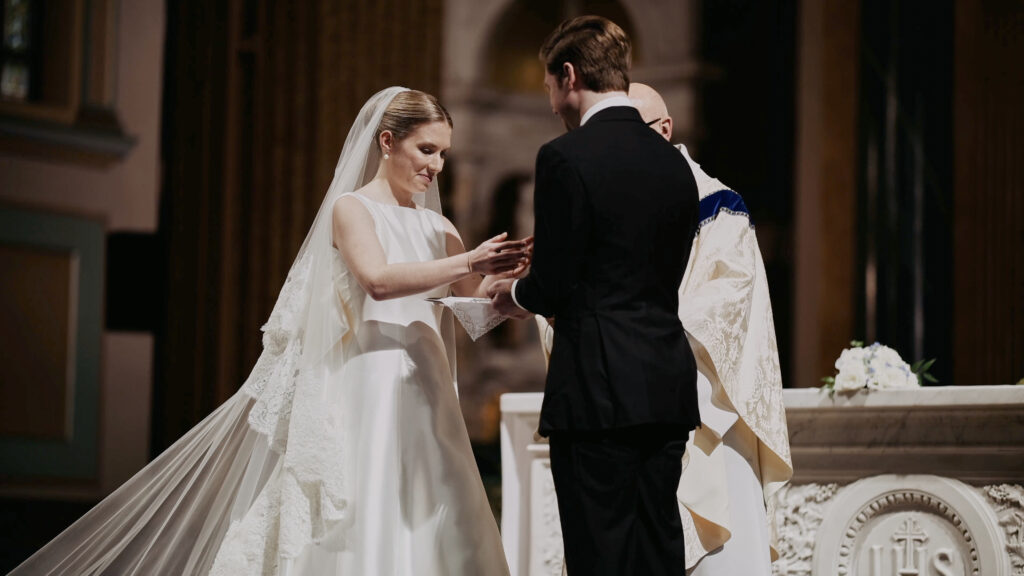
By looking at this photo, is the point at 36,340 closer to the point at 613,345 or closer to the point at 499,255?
the point at 499,255

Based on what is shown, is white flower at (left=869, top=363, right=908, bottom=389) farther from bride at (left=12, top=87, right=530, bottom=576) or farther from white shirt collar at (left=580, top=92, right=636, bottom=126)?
white shirt collar at (left=580, top=92, right=636, bottom=126)

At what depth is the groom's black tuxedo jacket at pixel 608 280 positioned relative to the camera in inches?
88.5

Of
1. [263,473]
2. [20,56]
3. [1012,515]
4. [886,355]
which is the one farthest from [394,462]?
[20,56]

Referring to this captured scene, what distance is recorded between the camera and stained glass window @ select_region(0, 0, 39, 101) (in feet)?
20.9

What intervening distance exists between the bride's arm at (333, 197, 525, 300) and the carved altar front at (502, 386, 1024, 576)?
0.82m

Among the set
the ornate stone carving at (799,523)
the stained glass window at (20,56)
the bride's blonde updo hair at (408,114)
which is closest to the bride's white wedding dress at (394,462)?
the bride's blonde updo hair at (408,114)

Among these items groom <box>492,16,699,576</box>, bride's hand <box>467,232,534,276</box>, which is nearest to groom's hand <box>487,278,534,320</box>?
bride's hand <box>467,232,534,276</box>

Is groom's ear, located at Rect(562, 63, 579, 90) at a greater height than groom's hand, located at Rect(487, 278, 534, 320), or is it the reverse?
groom's ear, located at Rect(562, 63, 579, 90)

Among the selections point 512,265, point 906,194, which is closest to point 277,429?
point 512,265

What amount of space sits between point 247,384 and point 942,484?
189 centimetres

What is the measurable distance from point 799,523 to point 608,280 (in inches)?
60.3

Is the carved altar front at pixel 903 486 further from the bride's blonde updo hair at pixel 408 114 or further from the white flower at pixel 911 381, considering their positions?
the bride's blonde updo hair at pixel 408 114

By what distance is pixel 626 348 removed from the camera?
7.39 feet

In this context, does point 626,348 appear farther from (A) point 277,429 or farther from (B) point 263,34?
(B) point 263,34
